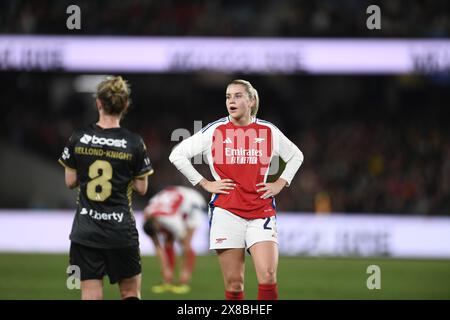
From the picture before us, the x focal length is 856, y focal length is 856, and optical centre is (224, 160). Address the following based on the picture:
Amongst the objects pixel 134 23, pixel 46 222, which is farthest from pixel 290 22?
pixel 46 222

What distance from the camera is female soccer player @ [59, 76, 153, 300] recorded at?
6.29m

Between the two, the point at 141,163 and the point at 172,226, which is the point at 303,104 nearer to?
the point at 172,226

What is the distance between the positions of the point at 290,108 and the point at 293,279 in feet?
36.0

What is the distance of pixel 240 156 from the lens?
6.95 m

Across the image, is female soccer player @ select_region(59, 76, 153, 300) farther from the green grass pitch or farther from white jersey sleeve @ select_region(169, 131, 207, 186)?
the green grass pitch

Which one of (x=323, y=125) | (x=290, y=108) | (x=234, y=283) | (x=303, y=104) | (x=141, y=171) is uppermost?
(x=303, y=104)

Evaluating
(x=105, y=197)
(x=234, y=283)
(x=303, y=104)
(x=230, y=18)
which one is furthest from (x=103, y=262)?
(x=303, y=104)

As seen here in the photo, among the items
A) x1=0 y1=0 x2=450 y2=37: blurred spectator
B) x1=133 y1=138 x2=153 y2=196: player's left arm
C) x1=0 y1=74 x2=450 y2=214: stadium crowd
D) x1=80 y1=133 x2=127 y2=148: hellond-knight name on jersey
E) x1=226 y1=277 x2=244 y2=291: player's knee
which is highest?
x1=0 y1=0 x2=450 y2=37: blurred spectator

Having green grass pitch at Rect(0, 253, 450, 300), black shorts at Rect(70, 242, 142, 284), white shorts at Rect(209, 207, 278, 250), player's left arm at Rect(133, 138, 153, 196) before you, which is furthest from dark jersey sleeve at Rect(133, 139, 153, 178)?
green grass pitch at Rect(0, 253, 450, 300)

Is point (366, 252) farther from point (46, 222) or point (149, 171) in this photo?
point (149, 171)

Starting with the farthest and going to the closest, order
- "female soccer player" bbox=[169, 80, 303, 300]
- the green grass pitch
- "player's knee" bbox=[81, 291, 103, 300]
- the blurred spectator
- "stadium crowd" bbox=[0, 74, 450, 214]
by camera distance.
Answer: "stadium crowd" bbox=[0, 74, 450, 214] → the blurred spectator → the green grass pitch → "female soccer player" bbox=[169, 80, 303, 300] → "player's knee" bbox=[81, 291, 103, 300]

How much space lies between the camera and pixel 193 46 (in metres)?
19.2

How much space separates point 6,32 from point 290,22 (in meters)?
6.55
